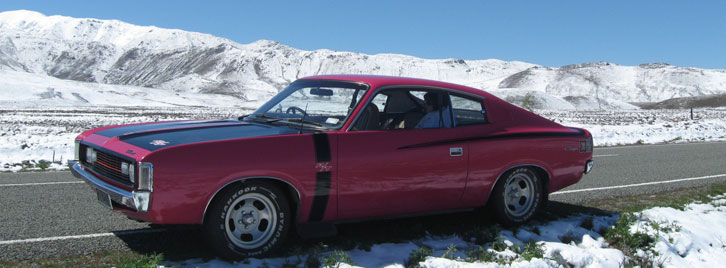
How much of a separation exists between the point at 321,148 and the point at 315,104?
83cm

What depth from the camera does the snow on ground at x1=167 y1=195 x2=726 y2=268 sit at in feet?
15.1

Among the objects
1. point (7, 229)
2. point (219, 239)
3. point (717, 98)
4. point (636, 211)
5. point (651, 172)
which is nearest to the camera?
point (219, 239)

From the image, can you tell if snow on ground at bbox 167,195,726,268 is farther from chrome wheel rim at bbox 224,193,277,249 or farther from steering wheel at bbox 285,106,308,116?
steering wheel at bbox 285,106,308,116

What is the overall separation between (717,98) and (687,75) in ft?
349

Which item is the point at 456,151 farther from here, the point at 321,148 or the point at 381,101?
the point at 321,148

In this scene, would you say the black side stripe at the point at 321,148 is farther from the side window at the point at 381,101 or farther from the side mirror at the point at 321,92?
the side mirror at the point at 321,92

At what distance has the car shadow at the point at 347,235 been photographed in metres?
4.70

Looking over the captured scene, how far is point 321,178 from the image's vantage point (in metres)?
4.62

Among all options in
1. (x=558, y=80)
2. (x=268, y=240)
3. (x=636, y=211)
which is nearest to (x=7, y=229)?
(x=268, y=240)

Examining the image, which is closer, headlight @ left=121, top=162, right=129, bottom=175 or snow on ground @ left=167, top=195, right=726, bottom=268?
headlight @ left=121, top=162, right=129, bottom=175

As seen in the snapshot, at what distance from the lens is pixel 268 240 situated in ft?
15.0

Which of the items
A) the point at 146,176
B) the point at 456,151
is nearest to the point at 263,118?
the point at 146,176

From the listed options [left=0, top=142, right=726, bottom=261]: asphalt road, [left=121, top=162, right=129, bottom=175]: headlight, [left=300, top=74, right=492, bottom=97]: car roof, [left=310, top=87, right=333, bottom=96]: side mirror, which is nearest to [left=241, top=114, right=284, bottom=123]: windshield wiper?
[left=310, top=87, right=333, bottom=96]: side mirror

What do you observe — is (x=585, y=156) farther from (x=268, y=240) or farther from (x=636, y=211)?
(x=268, y=240)
